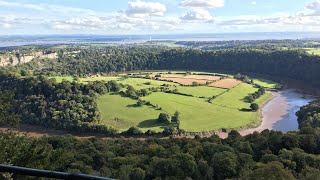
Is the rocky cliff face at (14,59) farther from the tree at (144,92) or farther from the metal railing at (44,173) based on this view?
the metal railing at (44,173)

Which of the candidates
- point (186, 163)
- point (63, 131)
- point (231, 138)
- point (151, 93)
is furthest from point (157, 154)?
point (151, 93)

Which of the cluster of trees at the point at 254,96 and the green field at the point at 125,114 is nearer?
the green field at the point at 125,114

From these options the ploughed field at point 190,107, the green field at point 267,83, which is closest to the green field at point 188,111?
the ploughed field at point 190,107

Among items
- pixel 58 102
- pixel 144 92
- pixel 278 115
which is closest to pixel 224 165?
pixel 278 115

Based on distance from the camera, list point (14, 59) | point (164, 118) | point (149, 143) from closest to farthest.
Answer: point (149, 143) → point (164, 118) → point (14, 59)

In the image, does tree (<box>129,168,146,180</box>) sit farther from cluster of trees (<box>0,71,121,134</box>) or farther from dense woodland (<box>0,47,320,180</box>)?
cluster of trees (<box>0,71,121,134</box>)


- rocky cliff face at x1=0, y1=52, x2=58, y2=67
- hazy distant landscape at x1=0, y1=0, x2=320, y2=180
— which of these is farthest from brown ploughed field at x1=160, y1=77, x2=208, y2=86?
rocky cliff face at x1=0, y1=52, x2=58, y2=67

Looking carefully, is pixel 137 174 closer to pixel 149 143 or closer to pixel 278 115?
pixel 149 143
